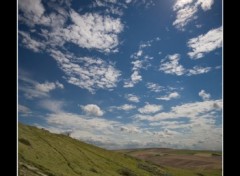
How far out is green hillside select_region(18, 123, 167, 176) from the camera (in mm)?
8117

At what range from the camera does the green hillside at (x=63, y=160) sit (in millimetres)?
8117

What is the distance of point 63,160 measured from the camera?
34.4 ft

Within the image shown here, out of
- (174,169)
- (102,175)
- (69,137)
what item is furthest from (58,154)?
(174,169)

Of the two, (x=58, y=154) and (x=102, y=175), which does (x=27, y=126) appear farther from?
(x=102, y=175)

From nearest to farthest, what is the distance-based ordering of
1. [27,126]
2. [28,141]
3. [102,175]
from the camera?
[28,141]
[102,175]
[27,126]

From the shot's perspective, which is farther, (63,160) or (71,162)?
(71,162)

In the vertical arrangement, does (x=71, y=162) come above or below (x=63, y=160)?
below
